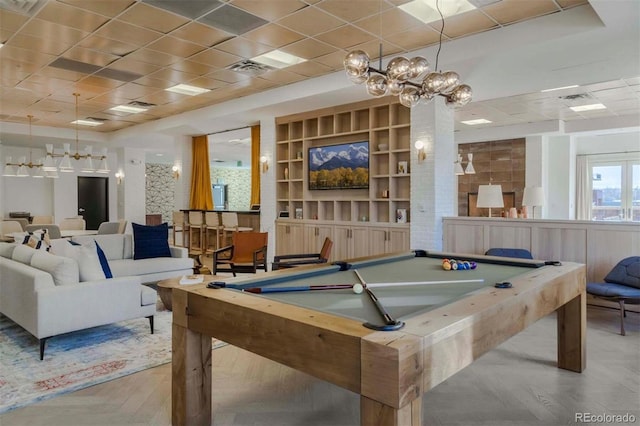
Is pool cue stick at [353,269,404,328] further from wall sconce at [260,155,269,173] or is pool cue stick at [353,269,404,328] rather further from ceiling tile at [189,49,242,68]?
wall sconce at [260,155,269,173]

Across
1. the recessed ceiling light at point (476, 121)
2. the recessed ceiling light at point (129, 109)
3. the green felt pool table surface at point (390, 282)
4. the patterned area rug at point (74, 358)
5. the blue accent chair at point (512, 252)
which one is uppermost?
the recessed ceiling light at point (129, 109)

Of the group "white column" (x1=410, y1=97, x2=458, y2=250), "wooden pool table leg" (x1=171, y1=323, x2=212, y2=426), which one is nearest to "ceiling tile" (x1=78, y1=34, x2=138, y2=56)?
"white column" (x1=410, y1=97, x2=458, y2=250)

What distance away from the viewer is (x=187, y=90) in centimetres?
746

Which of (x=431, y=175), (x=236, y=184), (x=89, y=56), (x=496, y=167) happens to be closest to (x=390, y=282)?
(x=431, y=175)

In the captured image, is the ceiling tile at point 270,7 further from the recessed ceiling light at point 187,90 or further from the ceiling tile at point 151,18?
the recessed ceiling light at point 187,90

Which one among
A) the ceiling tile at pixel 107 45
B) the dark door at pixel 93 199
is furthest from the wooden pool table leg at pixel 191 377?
the dark door at pixel 93 199

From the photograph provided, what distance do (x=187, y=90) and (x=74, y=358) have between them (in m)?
5.19

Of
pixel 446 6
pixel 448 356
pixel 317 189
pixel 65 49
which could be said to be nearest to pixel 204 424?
pixel 448 356

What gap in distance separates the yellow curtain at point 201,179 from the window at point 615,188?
9.74m

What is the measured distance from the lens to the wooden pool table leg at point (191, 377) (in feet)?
7.48

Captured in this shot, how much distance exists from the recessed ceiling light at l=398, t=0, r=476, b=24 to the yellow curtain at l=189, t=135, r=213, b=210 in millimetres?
7205

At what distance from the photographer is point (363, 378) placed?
1503mm

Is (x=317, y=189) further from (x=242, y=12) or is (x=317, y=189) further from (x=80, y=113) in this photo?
(x=80, y=113)

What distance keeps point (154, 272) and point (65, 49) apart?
303cm
